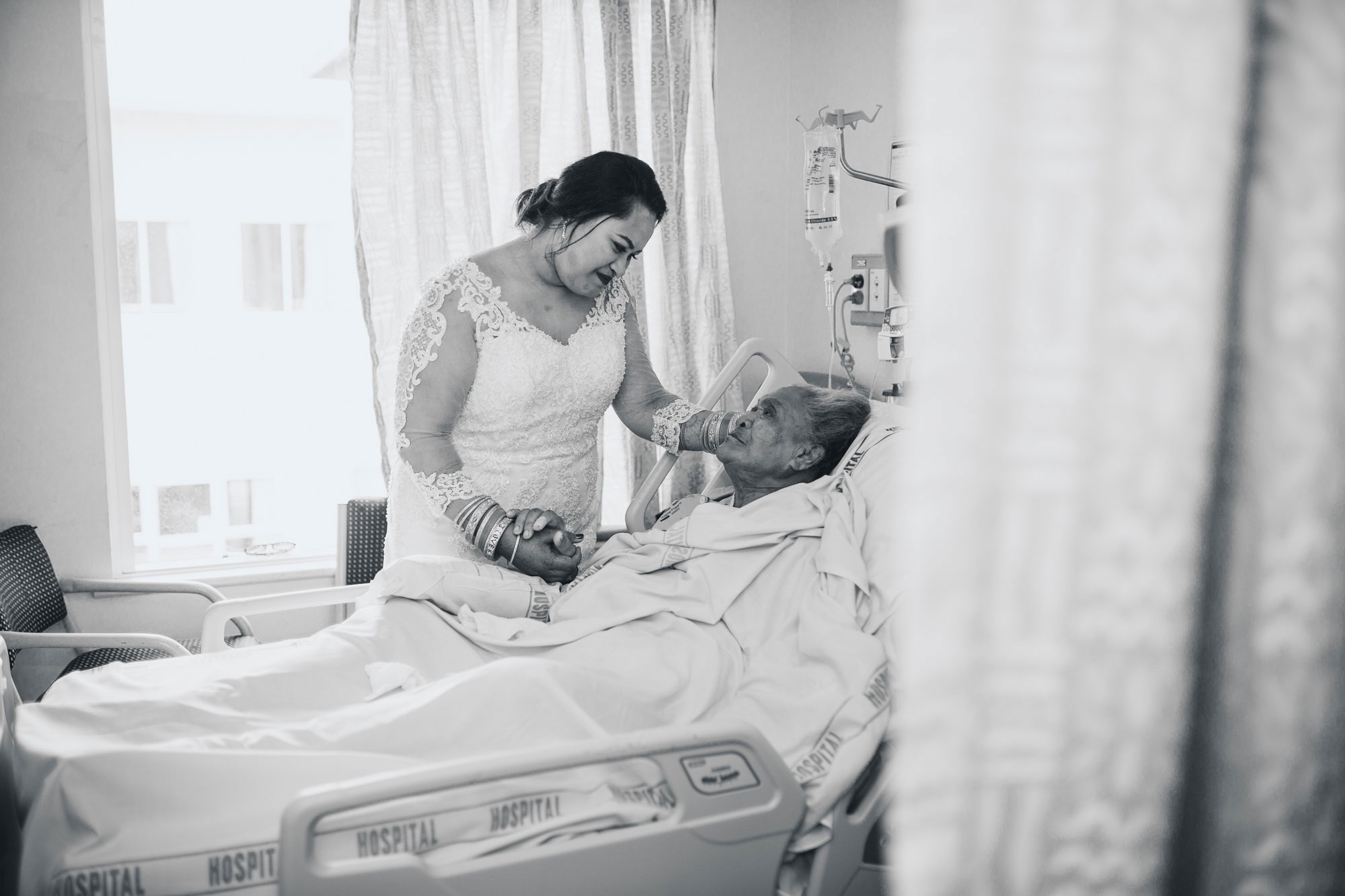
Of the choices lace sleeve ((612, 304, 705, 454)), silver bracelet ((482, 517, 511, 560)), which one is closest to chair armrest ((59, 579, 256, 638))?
silver bracelet ((482, 517, 511, 560))

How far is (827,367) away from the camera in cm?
360

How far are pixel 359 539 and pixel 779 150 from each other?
2.29 m

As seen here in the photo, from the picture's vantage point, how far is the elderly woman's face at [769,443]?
2.32 meters

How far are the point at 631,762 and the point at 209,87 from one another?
359 centimetres

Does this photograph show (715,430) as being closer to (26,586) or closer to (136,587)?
(136,587)

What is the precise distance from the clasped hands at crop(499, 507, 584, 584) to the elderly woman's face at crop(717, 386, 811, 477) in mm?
551

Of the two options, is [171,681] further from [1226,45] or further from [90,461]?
[90,461]

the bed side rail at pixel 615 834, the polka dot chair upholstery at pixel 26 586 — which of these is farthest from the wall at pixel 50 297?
the bed side rail at pixel 615 834

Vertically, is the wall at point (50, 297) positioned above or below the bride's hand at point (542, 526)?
above

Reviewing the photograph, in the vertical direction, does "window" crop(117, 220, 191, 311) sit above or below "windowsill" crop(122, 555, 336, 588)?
above

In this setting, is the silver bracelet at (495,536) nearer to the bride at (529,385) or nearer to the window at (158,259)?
the bride at (529,385)

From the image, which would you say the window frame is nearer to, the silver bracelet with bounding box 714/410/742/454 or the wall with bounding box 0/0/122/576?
the wall with bounding box 0/0/122/576

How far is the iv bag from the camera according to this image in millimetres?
2834

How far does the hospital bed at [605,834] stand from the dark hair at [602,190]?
4.14ft
